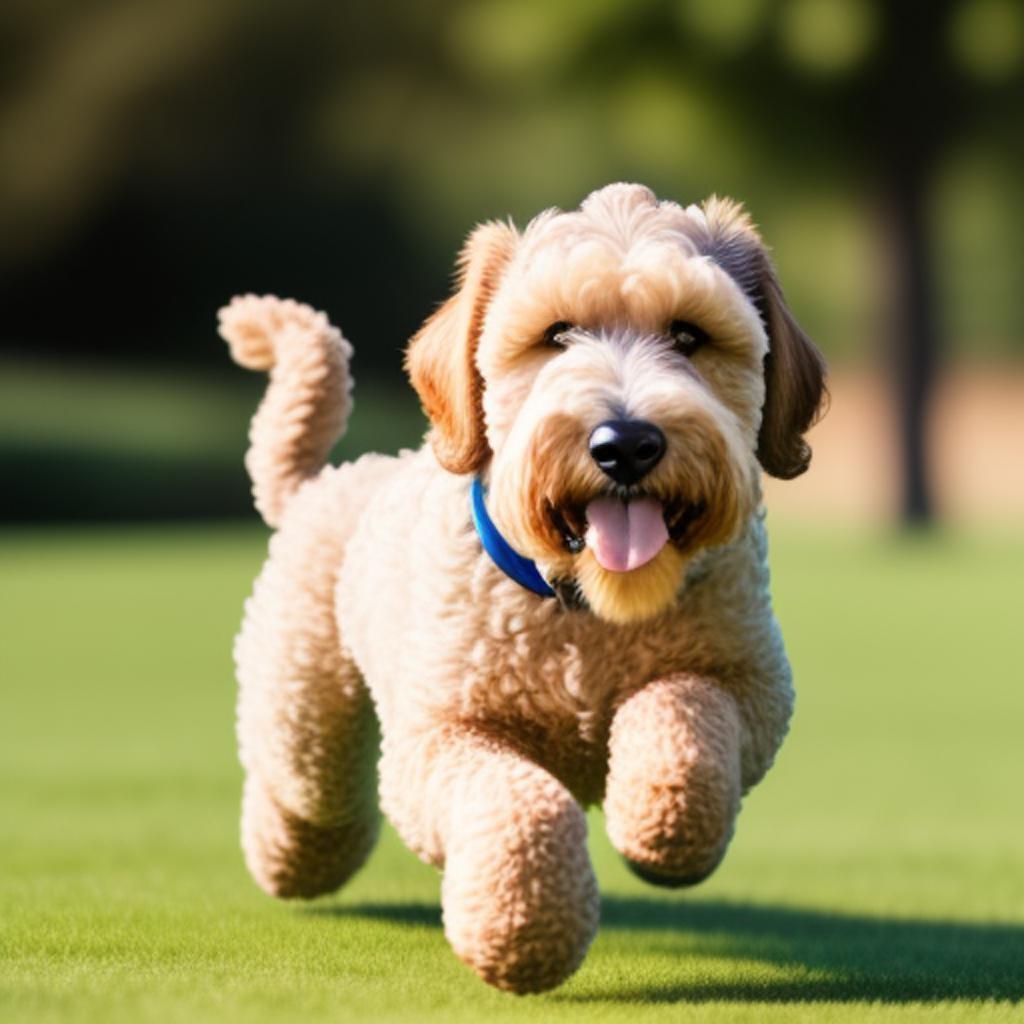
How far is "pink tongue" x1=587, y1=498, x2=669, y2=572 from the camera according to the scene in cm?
323

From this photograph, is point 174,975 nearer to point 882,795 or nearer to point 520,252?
point 520,252

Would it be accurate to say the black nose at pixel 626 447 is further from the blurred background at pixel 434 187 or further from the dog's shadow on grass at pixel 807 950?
the blurred background at pixel 434 187

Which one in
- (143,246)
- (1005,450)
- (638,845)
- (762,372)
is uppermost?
(762,372)

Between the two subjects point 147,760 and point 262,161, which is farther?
point 262,161

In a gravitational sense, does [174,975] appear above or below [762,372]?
below

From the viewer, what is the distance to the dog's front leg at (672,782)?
3285 mm

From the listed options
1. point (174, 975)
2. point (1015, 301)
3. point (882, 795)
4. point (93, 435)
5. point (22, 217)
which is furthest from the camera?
point (1015, 301)

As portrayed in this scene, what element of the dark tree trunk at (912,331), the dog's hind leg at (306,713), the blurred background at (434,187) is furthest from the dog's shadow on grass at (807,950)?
the dark tree trunk at (912,331)

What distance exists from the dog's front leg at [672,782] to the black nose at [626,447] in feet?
1.59

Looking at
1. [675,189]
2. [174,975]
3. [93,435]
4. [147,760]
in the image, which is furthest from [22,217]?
[174,975]

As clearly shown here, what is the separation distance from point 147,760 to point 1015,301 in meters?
33.0

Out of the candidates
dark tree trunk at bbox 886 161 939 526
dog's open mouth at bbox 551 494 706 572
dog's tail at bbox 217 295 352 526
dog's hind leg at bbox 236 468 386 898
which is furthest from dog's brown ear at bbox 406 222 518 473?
dark tree trunk at bbox 886 161 939 526

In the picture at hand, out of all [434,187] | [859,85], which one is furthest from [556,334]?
[434,187]

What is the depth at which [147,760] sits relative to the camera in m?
8.12
